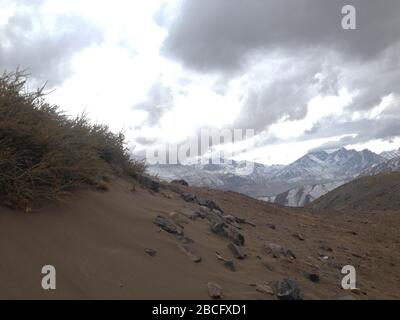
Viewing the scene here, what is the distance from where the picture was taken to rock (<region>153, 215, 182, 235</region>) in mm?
6148

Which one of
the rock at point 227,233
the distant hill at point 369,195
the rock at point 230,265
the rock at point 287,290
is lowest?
the rock at point 287,290

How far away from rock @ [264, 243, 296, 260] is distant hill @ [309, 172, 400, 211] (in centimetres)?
3518

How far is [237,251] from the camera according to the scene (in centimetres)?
641

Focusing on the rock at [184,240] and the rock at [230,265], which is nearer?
the rock at [230,265]

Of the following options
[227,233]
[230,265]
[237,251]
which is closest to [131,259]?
[230,265]

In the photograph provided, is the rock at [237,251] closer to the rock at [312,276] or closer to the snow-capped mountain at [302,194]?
the rock at [312,276]

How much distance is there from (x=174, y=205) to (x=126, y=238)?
2.76m

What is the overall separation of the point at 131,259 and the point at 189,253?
976 millimetres

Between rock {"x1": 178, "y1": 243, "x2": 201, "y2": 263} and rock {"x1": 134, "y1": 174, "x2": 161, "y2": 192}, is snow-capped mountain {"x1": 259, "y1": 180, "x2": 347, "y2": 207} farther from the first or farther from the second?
rock {"x1": 178, "y1": 243, "x2": 201, "y2": 263}

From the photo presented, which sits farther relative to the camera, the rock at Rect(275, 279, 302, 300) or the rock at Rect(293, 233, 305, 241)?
the rock at Rect(293, 233, 305, 241)

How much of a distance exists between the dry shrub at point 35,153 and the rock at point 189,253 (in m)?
1.66

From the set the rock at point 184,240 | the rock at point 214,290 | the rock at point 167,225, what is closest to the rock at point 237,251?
the rock at point 184,240

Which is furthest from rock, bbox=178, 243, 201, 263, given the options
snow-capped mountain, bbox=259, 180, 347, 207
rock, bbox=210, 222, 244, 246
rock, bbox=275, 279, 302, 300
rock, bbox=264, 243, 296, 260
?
snow-capped mountain, bbox=259, 180, 347, 207

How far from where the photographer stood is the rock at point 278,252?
23.5 ft
